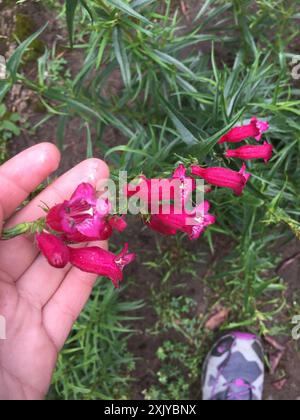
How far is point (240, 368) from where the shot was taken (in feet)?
9.21

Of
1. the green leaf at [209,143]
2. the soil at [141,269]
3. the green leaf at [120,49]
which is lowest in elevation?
the soil at [141,269]

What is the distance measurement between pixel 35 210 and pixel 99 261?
0.45 m

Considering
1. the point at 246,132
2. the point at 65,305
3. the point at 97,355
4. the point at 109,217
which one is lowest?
the point at 97,355

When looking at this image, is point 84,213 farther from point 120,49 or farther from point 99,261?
point 120,49

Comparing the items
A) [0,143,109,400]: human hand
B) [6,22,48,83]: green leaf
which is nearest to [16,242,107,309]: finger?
[0,143,109,400]: human hand

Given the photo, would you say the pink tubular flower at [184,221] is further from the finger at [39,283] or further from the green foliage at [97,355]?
the green foliage at [97,355]

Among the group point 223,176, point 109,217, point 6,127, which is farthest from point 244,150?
point 6,127

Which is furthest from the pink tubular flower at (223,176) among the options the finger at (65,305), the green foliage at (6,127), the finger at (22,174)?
the green foliage at (6,127)

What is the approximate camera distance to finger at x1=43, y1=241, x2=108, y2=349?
6.37 feet

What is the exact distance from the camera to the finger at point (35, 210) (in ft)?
6.08

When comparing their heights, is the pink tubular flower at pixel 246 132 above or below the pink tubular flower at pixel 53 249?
below

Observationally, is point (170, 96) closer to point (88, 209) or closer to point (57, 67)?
point (57, 67)

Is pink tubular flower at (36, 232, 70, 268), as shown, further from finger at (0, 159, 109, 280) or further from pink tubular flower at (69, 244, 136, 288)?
finger at (0, 159, 109, 280)
